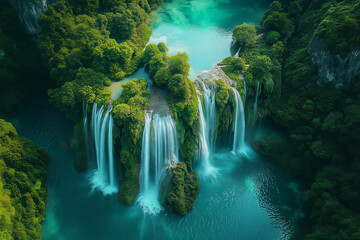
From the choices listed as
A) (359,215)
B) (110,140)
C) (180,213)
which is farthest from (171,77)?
(359,215)

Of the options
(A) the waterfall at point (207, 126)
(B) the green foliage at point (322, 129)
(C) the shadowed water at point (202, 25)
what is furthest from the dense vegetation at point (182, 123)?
(B) the green foliage at point (322, 129)

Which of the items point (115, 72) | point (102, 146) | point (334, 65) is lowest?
point (102, 146)

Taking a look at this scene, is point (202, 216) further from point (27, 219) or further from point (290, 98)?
point (290, 98)

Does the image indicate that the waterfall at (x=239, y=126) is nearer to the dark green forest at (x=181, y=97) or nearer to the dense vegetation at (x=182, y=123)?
the dark green forest at (x=181, y=97)

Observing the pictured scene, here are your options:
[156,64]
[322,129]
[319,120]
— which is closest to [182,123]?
[156,64]

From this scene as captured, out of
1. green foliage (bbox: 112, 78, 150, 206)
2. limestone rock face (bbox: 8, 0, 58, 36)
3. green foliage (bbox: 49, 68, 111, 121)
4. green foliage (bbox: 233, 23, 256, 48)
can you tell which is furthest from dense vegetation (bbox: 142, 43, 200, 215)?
limestone rock face (bbox: 8, 0, 58, 36)

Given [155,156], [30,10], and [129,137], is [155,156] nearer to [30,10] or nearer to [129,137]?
[129,137]
